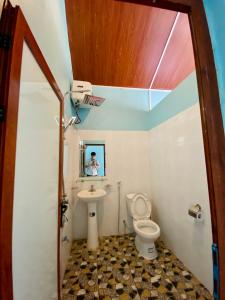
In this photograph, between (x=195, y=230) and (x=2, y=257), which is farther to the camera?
(x=195, y=230)

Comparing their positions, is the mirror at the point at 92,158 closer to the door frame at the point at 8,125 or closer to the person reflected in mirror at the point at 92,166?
the person reflected in mirror at the point at 92,166

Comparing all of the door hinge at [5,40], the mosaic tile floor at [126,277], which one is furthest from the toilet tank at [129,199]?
the door hinge at [5,40]

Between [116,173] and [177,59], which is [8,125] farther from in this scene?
[177,59]

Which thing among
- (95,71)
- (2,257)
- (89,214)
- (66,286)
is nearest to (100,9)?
(95,71)

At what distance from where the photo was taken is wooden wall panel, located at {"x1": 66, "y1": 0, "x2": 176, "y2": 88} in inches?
69.8

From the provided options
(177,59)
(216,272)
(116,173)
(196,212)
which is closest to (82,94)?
(116,173)

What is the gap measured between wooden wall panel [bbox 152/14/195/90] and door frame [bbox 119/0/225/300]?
1689mm

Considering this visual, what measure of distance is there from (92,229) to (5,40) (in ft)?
7.50

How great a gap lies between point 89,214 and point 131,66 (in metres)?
2.51

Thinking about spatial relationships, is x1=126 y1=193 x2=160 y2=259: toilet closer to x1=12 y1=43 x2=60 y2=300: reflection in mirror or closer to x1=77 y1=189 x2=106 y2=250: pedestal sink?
x1=77 y1=189 x2=106 y2=250: pedestal sink

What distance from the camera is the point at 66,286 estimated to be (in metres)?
1.49

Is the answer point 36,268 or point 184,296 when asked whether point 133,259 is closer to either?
point 184,296

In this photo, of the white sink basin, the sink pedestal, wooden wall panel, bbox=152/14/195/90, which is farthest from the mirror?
wooden wall panel, bbox=152/14/195/90

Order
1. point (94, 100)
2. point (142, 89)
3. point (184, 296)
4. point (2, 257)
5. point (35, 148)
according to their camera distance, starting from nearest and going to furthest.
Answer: point (2, 257), point (35, 148), point (184, 296), point (94, 100), point (142, 89)
